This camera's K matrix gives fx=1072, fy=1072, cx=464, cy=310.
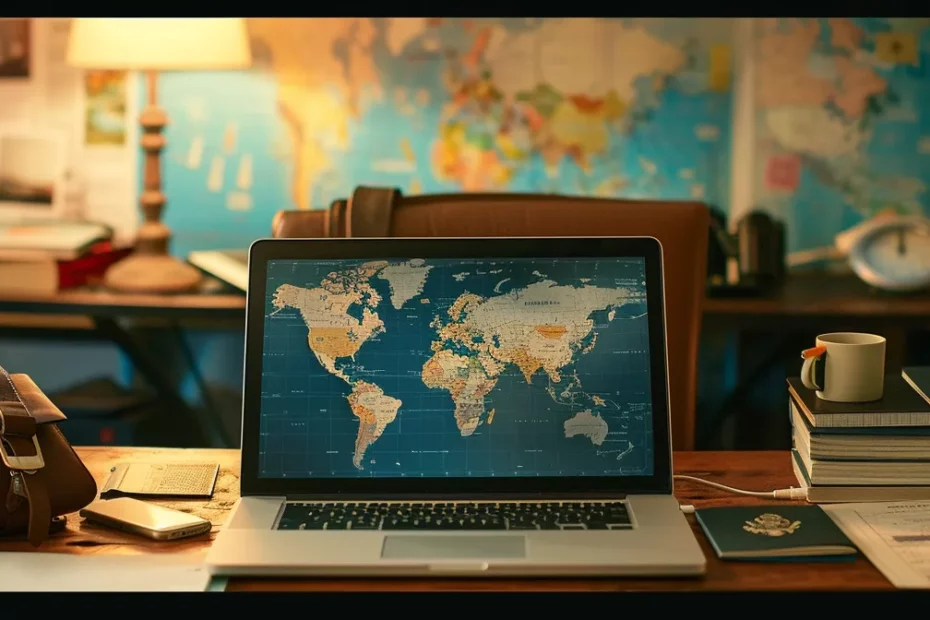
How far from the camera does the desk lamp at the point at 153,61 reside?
2451mm

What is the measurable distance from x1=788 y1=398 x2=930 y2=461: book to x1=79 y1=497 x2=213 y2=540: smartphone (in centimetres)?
65

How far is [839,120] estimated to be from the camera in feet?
9.00

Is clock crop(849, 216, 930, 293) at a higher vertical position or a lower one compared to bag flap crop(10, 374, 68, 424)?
higher

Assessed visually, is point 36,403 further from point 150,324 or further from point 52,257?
point 150,324

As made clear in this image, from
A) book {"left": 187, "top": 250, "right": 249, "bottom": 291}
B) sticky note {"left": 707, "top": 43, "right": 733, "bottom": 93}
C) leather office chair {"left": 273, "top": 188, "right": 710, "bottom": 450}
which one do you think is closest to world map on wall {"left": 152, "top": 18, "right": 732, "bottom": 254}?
sticky note {"left": 707, "top": 43, "right": 733, "bottom": 93}

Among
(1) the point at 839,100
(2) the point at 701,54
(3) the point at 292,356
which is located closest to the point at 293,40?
(2) the point at 701,54

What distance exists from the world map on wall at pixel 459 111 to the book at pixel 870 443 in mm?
1700

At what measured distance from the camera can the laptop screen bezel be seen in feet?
3.62

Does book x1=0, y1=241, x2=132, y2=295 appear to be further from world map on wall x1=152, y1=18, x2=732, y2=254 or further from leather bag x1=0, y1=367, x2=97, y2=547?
leather bag x1=0, y1=367, x2=97, y2=547

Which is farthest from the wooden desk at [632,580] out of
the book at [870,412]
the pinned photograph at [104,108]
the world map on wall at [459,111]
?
the pinned photograph at [104,108]

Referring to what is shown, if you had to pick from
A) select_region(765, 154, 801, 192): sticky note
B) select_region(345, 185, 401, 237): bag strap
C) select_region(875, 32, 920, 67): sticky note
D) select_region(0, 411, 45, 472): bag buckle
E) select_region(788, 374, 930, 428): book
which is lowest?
select_region(0, 411, 45, 472): bag buckle

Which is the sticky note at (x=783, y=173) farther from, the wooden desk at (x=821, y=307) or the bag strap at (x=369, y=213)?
the bag strap at (x=369, y=213)

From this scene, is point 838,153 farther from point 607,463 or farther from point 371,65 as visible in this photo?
point 607,463

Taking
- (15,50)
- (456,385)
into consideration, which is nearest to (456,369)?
(456,385)
